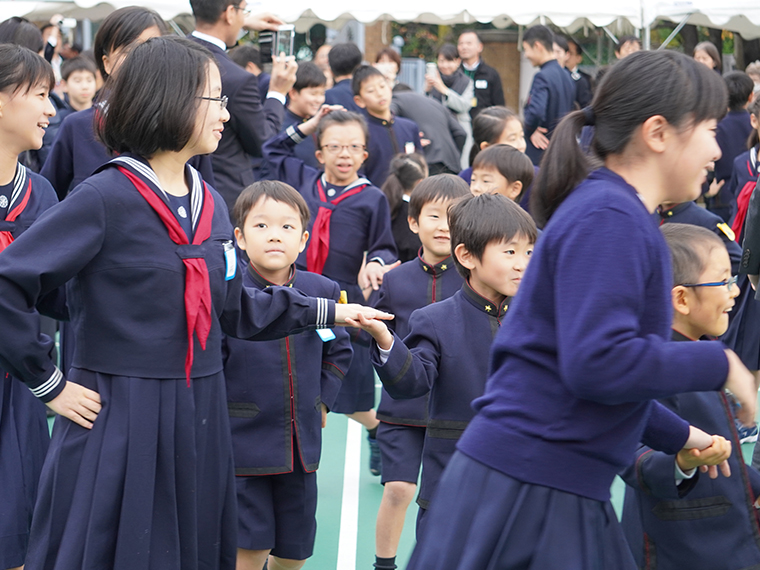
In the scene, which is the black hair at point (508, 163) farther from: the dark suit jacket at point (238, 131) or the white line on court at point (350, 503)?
the white line on court at point (350, 503)

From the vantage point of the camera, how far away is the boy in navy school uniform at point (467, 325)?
3010 mm

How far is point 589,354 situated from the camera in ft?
5.34

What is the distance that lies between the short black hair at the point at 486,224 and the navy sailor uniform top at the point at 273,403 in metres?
0.69

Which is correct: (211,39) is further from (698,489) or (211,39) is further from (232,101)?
(698,489)

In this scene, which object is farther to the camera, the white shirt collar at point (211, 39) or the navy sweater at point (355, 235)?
the navy sweater at point (355, 235)

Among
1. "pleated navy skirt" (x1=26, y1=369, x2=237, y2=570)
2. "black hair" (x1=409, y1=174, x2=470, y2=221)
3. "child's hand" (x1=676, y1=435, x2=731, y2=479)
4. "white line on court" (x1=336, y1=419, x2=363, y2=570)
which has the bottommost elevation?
"white line on court" (x1=336, y1=419, x2=363, y2=570)

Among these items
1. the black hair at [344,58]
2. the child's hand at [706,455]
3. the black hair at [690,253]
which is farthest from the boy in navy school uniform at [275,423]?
the black hair at [344,58]

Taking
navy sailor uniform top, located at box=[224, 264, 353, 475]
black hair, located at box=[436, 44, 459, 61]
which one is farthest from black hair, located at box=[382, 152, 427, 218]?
black hair, located at box=[436, 44, 459, 61]

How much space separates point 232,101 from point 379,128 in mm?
1926

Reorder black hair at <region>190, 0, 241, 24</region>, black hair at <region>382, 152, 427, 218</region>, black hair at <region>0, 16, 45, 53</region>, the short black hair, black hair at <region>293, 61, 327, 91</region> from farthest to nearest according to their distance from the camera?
black hair at <region>293, 61, 327, 91</region>
black hair at <region>382, 152, 427, 218</region>
black hair at <region>0, 16, 45, 53</region>
black hair at <region>190, 0, 241, 24</region>
the short black hair

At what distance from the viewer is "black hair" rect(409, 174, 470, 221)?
401cm

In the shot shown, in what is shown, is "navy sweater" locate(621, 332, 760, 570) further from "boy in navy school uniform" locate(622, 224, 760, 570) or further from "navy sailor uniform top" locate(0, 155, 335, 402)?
"navy sailor uniform top" locate(0, 155, 335, 402)

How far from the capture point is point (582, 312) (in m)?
1.65

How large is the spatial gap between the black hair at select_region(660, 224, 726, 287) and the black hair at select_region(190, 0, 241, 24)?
9.57 ft
